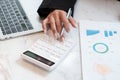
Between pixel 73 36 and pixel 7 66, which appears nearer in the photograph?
pixel 7 66

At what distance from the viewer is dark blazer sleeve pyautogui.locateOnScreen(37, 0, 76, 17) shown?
840mm

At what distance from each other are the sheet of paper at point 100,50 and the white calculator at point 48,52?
0.06 m

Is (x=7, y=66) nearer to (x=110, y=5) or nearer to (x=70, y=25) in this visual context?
(x=70, y=25)

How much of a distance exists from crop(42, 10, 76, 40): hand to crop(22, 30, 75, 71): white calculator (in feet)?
0.13

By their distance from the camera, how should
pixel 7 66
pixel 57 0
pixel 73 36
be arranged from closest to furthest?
pixel 7 66, pixel 73 36, pixel 57 0

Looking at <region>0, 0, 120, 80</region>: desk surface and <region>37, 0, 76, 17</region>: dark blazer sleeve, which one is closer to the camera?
<region>0, 0, 120, 80</region>: desk surface

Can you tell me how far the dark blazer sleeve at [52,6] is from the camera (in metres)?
0.84

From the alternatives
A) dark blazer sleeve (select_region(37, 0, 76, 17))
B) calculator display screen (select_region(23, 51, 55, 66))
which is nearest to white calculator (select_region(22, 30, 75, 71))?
calculator display screen (select_region(23, 51, 55, 66))

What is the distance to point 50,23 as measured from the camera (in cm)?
78

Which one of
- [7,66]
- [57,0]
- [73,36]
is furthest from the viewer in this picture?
[57,0]

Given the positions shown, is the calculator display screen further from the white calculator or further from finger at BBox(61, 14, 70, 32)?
finger at BBox(61, 14, 70, 32)

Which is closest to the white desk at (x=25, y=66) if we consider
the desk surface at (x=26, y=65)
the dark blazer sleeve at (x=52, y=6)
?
the desk surface at (x=26, y=65)

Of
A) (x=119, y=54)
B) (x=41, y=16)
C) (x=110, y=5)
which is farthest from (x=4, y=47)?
(x=110, y=5)

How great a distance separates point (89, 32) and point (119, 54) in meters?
0.13
